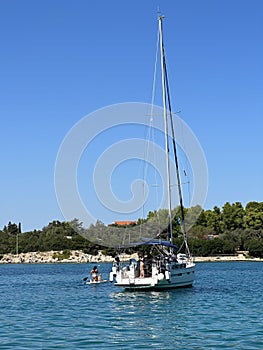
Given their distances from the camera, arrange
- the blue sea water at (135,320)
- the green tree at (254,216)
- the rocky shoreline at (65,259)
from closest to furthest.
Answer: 1. the blue sea water at (135,320)
2. the rocky shoreline at (65,259)
3. the green tree at (254,216)

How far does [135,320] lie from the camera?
32.0 meters

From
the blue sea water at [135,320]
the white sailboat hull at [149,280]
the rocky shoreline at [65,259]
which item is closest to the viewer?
the blue sea water at [135,320]

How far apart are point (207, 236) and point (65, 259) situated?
3606 centimetres

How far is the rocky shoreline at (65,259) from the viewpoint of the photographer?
143625 mm

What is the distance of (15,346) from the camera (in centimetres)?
2464

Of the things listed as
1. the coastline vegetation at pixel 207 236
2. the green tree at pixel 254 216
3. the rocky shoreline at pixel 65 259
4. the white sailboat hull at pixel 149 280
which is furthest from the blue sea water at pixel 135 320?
the green tree at pixel 254 216

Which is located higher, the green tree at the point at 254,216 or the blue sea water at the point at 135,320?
the green tree at the point at 254,216

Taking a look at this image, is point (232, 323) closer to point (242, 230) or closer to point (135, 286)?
point (135, 286)

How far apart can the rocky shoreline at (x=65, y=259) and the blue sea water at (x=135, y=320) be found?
93135 mm

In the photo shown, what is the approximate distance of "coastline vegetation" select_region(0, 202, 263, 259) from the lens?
145 metres

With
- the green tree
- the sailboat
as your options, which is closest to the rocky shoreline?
the green tree

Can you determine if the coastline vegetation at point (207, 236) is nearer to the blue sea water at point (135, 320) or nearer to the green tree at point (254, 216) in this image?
the green tree at point (254, 216)

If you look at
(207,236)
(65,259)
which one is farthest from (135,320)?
(207,236)

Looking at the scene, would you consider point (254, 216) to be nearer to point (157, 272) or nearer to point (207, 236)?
point (207, 236)
